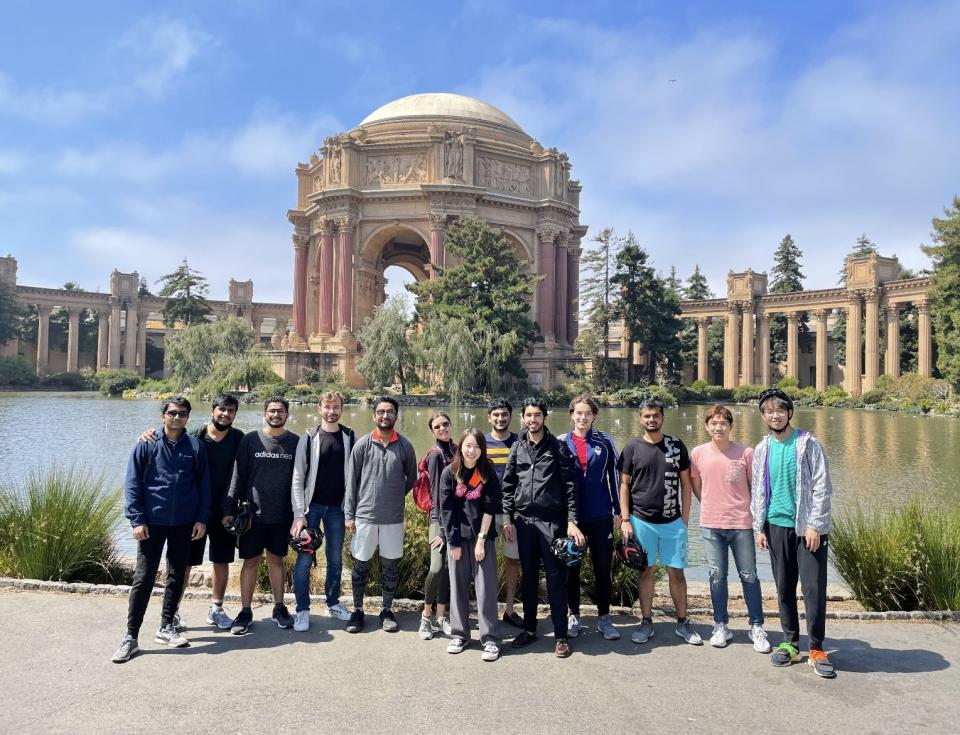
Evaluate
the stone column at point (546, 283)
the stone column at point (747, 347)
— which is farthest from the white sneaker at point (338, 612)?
the stone column at point (747, 347)

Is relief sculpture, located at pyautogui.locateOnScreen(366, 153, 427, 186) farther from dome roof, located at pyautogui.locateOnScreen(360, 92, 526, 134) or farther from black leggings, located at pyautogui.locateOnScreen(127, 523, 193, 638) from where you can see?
black leggings, located at pyautogui.locateOnScreen(127, 523, 193, 638)

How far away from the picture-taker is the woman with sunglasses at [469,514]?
4488 millimetres

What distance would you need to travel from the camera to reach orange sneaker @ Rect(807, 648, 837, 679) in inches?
153

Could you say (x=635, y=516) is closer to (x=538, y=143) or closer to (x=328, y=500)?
(x=328, y=500)

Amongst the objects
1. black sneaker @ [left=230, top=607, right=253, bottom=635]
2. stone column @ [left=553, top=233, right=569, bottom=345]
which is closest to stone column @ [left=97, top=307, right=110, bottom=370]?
stone column @ [left=553, top=233, right=569, bottom=345]

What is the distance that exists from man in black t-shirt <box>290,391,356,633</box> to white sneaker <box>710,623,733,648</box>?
8.25 feet

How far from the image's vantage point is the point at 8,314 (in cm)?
5859

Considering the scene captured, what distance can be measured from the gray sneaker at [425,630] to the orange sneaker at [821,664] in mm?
2361

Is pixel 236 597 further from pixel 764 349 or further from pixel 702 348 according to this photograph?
pixel 702 348

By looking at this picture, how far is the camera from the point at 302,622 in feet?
15.3

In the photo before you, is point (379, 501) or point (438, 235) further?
point (438, 235)

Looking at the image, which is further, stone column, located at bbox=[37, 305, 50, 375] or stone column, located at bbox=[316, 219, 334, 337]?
stone column, located at bbox=[37, 305, 50, 375]

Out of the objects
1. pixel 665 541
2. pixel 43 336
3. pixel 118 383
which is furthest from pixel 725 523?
pixel 43 336

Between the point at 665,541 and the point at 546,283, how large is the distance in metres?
40.8
